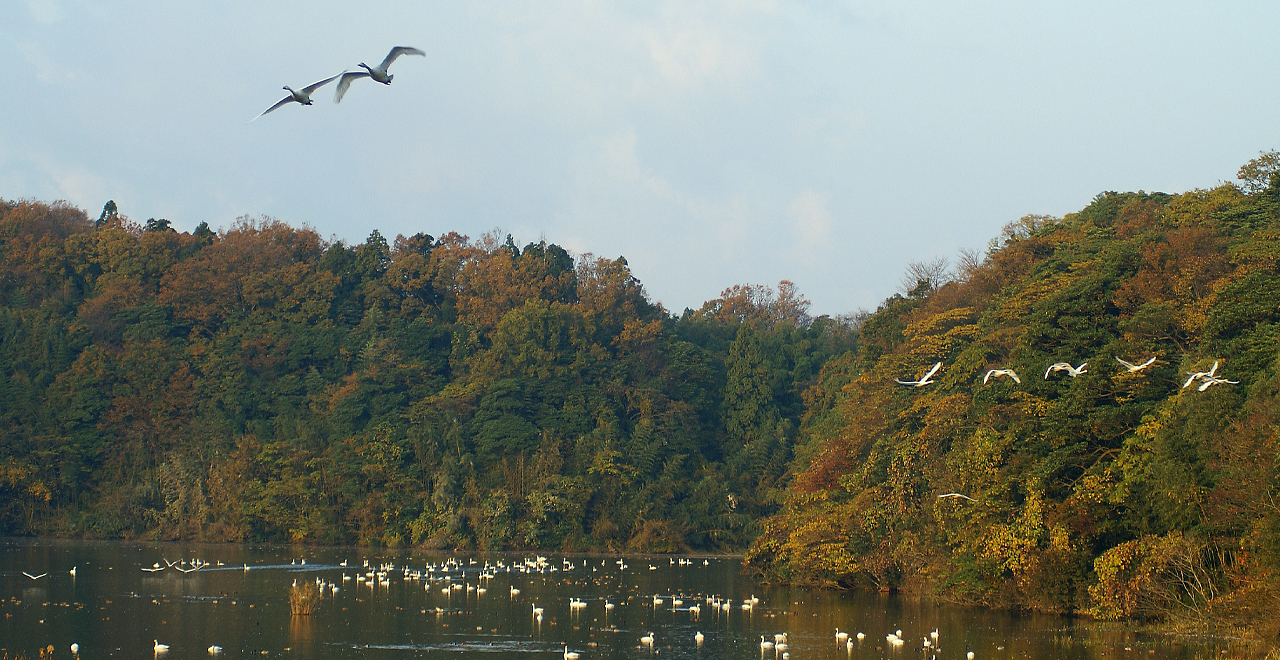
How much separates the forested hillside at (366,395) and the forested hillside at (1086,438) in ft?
60.4

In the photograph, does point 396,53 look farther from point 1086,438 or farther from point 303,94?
point 1086,438

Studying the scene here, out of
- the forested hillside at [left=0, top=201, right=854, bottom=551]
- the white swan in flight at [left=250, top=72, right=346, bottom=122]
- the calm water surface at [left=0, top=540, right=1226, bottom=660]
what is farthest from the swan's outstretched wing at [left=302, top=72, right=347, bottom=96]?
the forested hillside at [left=0, top=201, right=854, bottom=551]

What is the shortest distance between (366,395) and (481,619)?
33795mm

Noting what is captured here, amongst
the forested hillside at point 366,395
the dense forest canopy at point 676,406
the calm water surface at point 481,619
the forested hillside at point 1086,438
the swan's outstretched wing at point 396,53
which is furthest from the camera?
the forested hillside at point 366,395

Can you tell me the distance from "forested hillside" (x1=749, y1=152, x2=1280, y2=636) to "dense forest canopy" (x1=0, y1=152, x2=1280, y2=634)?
82 millimetres

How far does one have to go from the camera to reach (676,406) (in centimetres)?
5816

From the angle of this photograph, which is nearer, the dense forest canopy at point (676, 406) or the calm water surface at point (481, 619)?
the calm water surface at point (481, 619)

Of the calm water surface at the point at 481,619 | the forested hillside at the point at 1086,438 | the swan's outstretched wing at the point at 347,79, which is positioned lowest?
the calm water surface at the point at 481,619

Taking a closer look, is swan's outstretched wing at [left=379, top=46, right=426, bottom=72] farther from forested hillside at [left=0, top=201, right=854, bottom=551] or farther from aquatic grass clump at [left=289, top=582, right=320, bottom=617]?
forested hillside at [left=0, top=201, right=854, bottom=551]

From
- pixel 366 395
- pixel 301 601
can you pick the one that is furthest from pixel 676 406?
pixel 301 601

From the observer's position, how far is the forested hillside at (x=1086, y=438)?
21.6m

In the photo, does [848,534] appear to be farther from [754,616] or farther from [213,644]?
[213,644]

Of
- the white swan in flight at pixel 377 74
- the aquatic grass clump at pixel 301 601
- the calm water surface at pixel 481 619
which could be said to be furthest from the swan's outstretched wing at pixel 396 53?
the aquatic grass clump at pixel 301 601

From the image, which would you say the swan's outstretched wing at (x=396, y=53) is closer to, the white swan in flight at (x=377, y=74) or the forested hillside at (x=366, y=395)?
the white swan in flight at (x=377, y=74)
